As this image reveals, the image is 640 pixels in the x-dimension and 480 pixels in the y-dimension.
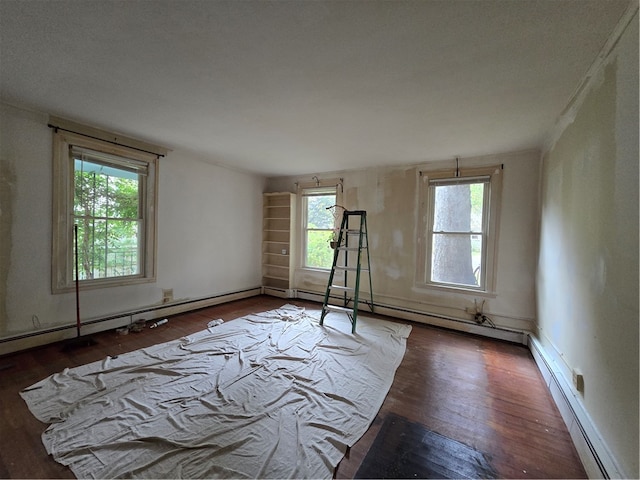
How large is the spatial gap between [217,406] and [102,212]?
2.79m

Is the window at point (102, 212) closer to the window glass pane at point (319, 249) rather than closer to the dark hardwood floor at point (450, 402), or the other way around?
the dark hardwood floor at point (450, 402)

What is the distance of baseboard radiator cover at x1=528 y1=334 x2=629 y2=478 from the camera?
4.20 ft

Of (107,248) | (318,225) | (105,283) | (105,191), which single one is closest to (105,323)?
(105,283)

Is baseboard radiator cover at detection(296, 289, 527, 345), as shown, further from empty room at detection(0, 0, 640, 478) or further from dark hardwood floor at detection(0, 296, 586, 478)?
dark hardwood floor at detection(0, 296, 586, 478)

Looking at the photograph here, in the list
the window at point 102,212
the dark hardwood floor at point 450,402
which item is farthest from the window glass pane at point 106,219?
the dark hardwood floor at point 450,402

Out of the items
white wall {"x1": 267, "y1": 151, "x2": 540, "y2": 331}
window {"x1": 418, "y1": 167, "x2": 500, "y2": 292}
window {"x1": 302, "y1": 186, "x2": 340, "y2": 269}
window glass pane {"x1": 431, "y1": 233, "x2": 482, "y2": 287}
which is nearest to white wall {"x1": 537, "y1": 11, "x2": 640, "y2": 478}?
white wall {"x1": 267, "y1": 151, "x2": 540, "y2": 331}

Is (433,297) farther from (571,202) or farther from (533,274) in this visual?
(571,202)

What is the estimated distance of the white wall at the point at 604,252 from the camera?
47.1 inches

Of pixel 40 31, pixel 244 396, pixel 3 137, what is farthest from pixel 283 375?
pixel 3 137

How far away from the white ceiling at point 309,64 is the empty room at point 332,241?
0.06 ft

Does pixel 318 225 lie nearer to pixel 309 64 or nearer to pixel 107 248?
pixel 107 248

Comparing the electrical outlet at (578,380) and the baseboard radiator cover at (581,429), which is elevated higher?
the electrical outlet at (578,380)

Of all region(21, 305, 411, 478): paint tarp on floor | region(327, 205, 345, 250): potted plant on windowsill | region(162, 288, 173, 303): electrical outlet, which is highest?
region(327, 205, 345, 250): potted plant on windowsill

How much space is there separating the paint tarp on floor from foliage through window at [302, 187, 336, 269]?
2.08 metres
